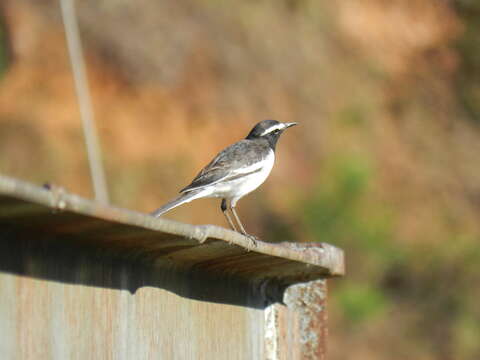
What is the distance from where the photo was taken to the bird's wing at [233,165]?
6.55 m

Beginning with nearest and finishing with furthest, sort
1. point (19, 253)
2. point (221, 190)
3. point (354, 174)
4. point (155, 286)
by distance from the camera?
point (19, 253)
point (155, 286)
point (221, 190)
point (354, 174)

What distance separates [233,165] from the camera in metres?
6.83

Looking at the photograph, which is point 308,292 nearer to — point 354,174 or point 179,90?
point 354,174

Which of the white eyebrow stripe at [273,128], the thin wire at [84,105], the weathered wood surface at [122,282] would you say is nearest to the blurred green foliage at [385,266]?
the thin wire at [84,105]

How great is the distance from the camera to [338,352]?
53.6ft

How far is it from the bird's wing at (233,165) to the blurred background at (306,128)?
8.87 meters

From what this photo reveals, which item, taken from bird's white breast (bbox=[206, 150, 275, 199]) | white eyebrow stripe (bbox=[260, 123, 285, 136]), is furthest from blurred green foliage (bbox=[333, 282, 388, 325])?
bird's white breast (bbox=[206, 150, 275, 199])

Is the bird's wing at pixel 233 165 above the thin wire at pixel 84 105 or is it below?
below

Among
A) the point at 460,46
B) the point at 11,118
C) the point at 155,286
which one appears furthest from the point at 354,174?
the point at 155,286

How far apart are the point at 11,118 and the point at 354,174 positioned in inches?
271

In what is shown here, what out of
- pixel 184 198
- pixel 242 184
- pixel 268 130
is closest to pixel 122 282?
pixel 184 198

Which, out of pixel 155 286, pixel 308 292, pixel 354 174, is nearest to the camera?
pixel 155 286

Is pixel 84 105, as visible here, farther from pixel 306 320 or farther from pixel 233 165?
pixel 306 320

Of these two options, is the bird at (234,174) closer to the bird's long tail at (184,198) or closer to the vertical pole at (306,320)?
the bird's long tail at (184,198)
